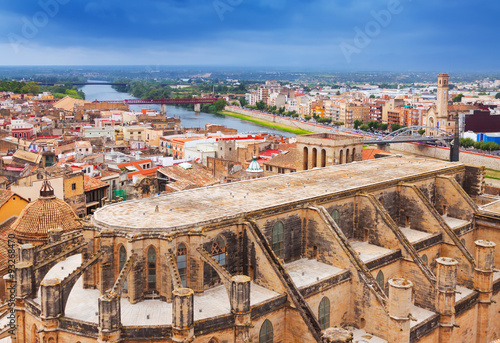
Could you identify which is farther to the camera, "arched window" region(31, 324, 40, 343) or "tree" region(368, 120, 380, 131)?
"tree" region(368, 120, 380, 131)

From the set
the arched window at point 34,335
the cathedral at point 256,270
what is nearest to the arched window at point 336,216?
the cathedral at point 256,270

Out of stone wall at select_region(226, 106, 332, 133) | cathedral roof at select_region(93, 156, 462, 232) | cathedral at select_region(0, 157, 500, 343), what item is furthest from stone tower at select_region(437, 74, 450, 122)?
cathedral at select_region(0, 157, 500, 343)

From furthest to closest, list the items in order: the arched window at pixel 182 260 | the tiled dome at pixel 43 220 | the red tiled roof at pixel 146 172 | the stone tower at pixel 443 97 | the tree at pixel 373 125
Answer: the tree at pixel 373 125 < the stone tower at pixel 443 97 < the red tiled roof at pixel 146 172 < the tiled dome at pixel 43 220 < the arched window at pixel 182 260

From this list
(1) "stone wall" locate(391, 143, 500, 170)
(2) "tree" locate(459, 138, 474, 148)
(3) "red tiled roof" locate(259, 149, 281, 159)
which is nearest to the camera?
(3) "red tiled roof" locate(259, 149, 281, 159)

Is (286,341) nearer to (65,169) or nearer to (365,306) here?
(365,306)

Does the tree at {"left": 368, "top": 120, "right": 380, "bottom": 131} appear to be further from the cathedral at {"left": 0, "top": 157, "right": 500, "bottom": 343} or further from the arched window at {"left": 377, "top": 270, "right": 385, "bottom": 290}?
the arched window at {"left": 377, "top": 270, "right": 385, "bottom": 290}

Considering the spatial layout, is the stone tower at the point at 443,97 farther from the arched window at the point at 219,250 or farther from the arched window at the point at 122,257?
the arched window at the point at 122,257

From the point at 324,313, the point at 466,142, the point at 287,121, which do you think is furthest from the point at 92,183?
the point at 287,121
